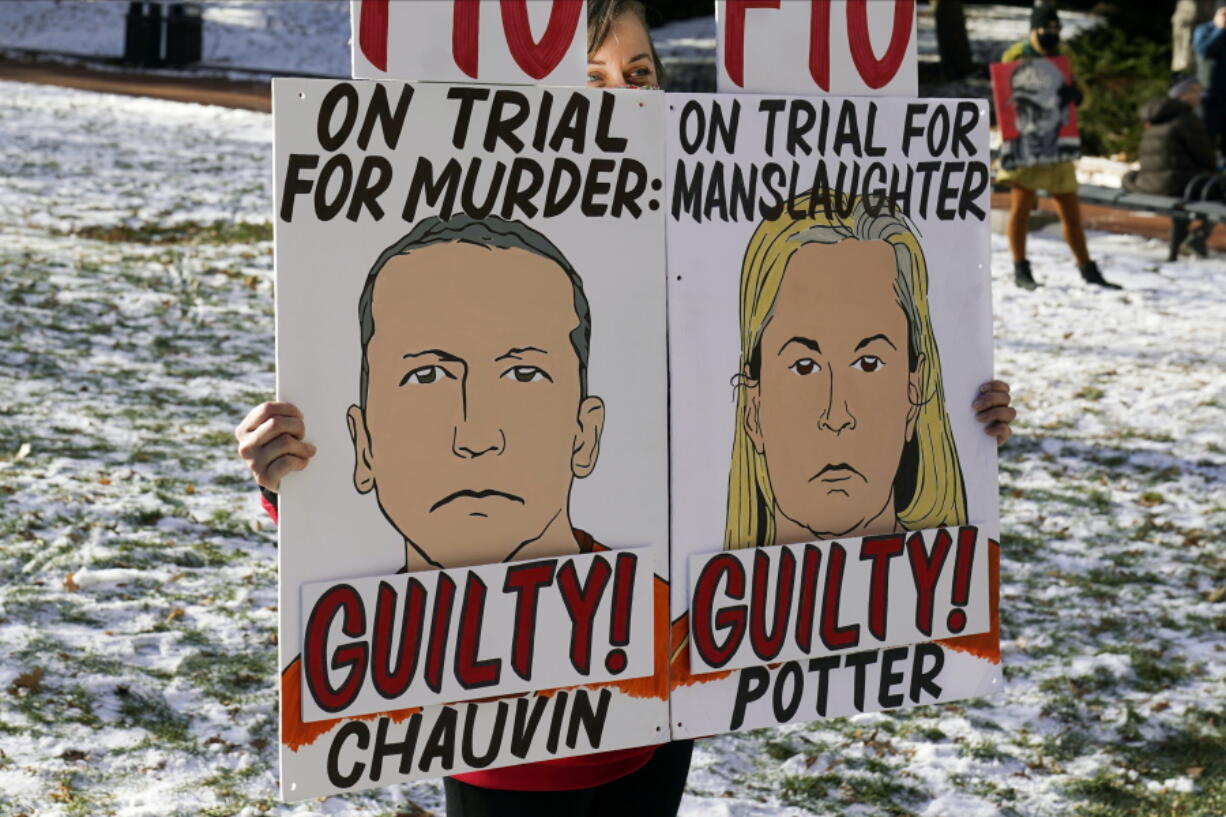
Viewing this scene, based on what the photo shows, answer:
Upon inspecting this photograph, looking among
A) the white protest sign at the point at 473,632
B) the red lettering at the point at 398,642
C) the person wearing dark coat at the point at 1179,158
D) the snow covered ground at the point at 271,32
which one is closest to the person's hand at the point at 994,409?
the white protest sign at the point at 473,632

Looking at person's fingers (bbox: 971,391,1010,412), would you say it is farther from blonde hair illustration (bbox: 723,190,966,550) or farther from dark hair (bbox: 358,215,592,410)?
dark hair (bbox: 358,215,592,410)

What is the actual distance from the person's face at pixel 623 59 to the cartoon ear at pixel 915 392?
0.68 meters

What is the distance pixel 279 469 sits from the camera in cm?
196

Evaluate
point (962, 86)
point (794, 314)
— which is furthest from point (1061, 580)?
point (962, 86)

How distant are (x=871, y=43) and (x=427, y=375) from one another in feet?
2.91

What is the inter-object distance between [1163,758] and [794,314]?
2607mm

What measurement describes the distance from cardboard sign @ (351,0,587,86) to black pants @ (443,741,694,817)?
110cm

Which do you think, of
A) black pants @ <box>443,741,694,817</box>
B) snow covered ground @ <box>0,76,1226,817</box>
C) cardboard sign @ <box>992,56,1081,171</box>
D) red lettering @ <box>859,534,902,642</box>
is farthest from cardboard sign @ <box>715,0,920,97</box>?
cardboard sign @ <box>992,56,1081,171</box>

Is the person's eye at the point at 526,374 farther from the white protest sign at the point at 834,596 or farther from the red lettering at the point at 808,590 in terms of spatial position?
the red lettering at the point at 808,590

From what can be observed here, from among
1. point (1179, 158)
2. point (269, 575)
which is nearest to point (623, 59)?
point (269, 575)

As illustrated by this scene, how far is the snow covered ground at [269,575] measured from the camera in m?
3.93

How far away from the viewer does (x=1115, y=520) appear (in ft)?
19.7

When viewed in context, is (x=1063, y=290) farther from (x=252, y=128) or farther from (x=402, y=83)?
(x=252, y=128)

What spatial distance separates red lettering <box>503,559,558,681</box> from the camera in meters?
2.11
